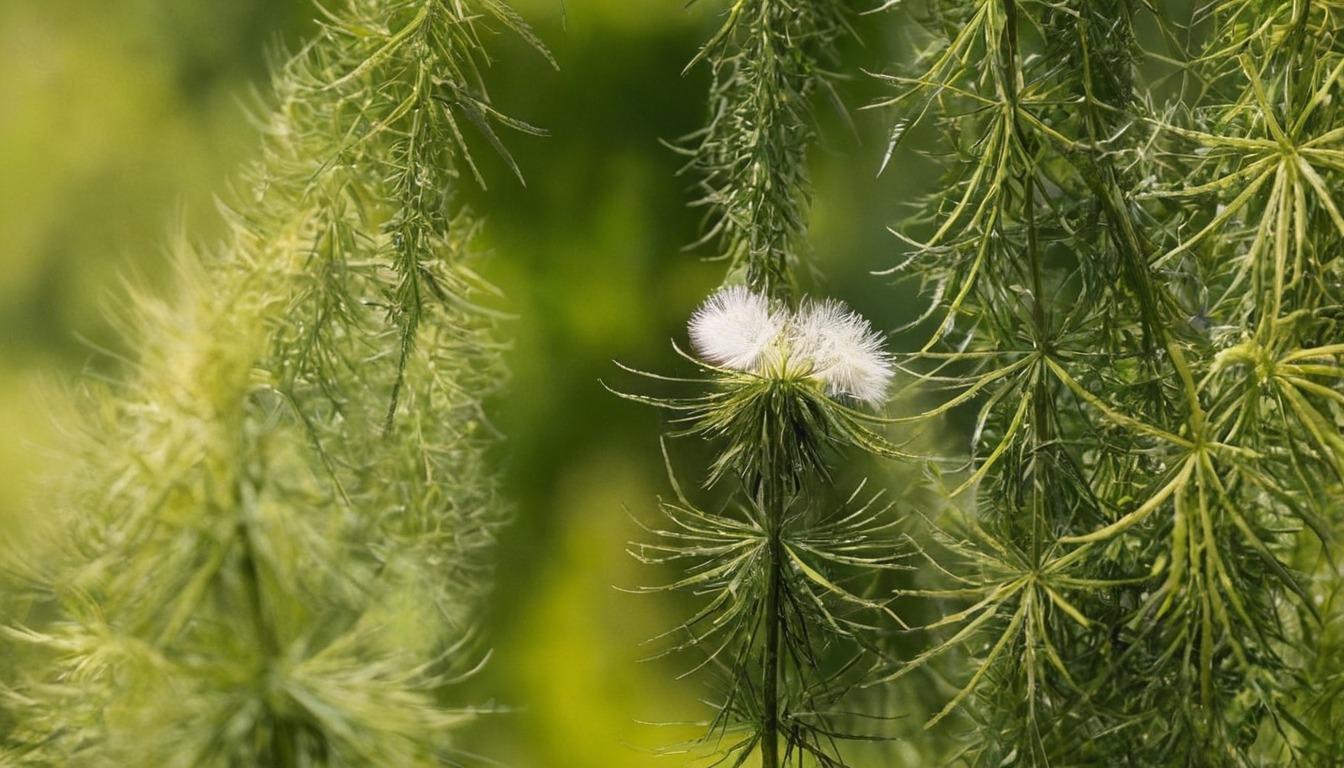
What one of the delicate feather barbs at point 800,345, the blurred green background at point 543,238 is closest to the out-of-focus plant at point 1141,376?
the delicate feather barbs at point 800,345

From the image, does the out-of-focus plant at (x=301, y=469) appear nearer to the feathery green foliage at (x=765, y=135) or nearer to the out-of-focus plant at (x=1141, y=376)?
the feathery green foliage at (x=765, y=135)

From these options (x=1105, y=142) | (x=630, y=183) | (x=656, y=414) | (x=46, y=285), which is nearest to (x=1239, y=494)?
(x=1105, y=142)

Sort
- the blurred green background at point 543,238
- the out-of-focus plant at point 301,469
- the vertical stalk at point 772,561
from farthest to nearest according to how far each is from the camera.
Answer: the blurred green background at point 543,238, the vertical stalk at point 772,561, the out-of-focus plant at point 301,469

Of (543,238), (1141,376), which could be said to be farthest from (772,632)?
(543,238)

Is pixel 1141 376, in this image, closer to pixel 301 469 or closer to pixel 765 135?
pixel 765 135

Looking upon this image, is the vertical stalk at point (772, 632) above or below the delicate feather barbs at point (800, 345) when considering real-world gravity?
below
